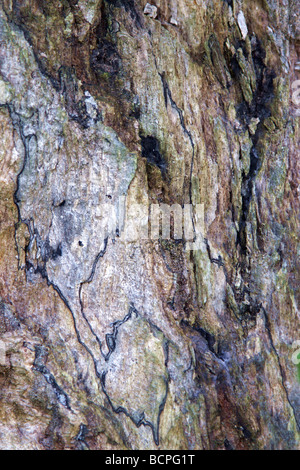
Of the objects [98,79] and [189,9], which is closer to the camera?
[98,79]

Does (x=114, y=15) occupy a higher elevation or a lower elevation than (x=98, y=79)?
higher

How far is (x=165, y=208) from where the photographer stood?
89.5 inches

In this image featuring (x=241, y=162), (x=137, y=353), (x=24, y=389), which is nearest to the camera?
(x=24, y=389)

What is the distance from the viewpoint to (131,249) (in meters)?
2.19

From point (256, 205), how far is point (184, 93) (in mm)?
826

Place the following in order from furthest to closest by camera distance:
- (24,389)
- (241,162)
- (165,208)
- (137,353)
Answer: (241,162)
(165,208)
(137,353)
(24,389)

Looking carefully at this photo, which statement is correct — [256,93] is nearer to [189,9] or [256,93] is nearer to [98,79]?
[189,9]

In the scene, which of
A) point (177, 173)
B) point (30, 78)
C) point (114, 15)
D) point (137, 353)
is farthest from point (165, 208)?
point (114, 15)

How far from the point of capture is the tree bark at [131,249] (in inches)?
80.3

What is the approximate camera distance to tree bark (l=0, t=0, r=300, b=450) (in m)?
2.04

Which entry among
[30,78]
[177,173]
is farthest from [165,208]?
[30,78]

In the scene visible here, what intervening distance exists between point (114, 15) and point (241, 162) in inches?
45.2

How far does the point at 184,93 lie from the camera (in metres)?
2.39

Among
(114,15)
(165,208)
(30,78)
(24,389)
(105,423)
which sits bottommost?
(105,423)
